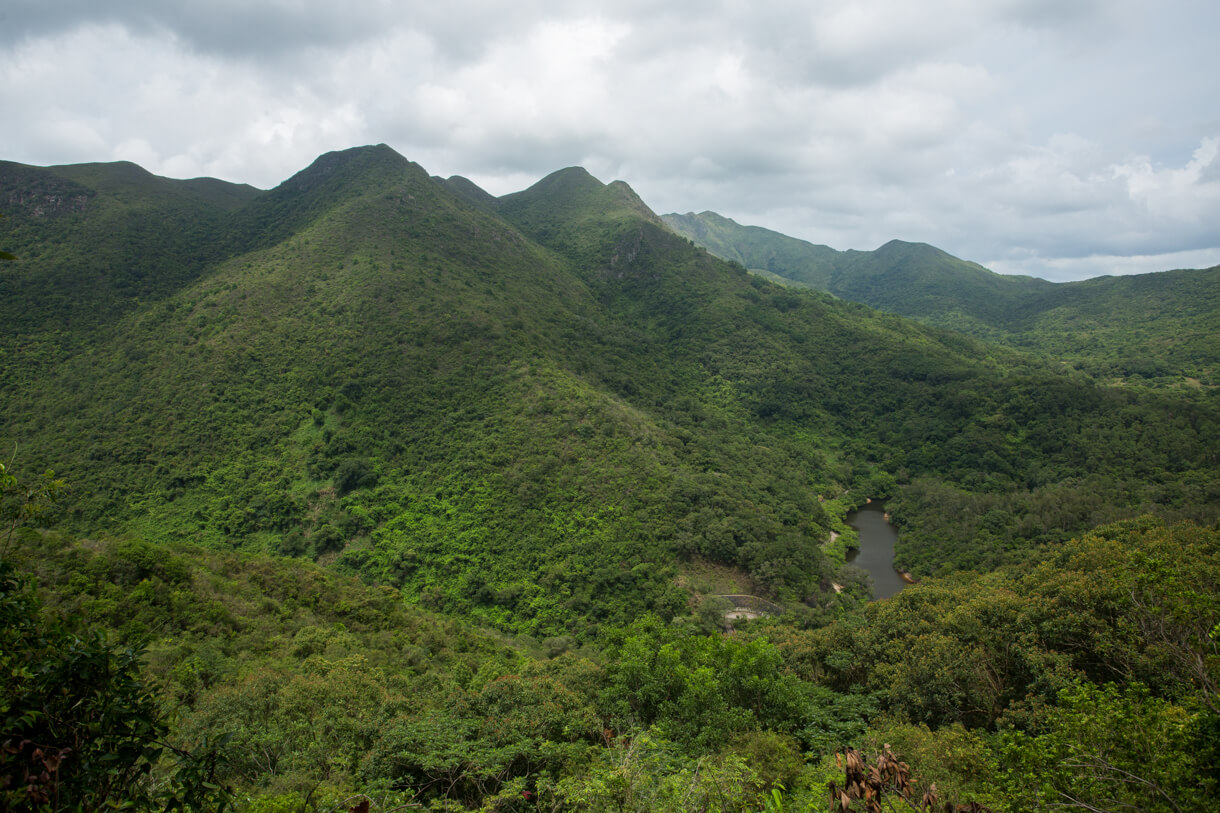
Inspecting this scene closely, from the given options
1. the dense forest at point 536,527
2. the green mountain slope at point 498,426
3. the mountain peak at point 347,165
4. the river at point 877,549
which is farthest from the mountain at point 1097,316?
the mountain peak at point 347,165

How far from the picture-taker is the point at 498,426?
174 feet

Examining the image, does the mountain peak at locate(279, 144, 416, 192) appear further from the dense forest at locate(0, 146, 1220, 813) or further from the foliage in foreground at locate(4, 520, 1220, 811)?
the foliage in foreground at locate(4, 520, 1220, 811)

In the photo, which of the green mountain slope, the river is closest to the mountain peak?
the green mountain slope

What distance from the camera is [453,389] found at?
58.3 metres

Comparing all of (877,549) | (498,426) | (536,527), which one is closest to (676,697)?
(536,527)

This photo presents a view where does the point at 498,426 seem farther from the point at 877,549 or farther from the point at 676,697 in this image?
the point at 877,549

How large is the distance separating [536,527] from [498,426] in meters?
13.3

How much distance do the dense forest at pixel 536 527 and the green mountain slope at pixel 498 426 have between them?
456 millimetres

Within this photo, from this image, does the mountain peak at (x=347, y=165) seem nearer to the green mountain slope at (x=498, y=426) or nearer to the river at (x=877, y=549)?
the green mountain slope at (x=498, y=426)

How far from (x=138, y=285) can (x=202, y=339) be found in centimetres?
2007

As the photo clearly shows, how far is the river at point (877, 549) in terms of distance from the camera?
162 feet

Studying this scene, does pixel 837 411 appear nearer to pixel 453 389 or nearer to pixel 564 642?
pixel 453 389

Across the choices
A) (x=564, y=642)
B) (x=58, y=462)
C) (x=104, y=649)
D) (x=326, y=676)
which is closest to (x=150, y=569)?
(x=326, y=676)

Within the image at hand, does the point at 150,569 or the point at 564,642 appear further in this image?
the point at 564,642
